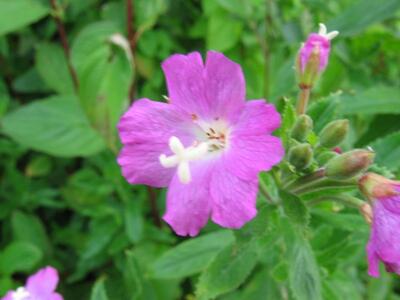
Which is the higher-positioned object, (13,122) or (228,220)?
(228,220)

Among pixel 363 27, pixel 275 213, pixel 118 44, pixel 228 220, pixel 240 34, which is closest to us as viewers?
pixel 228 220

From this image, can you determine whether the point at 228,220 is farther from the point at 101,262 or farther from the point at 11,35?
the point at 11,35

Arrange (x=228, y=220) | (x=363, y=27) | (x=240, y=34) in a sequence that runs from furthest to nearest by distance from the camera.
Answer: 1. (x=240, y=34)
2. (x=363, y=27)
3. (x=228, y=220)

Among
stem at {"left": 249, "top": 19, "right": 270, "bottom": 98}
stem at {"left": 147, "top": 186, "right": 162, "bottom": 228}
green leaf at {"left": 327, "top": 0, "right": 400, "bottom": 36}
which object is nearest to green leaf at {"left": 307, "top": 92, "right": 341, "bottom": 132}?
green leaf at {"left": 327, "top": 0, "right": 400, "bottom": 36}

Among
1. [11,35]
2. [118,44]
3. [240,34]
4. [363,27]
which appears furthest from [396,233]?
[11,35]

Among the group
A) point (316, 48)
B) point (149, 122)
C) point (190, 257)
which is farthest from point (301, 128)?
point (190, 257)

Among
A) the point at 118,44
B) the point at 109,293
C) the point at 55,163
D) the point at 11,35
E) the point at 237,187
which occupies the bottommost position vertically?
the point at 109,293

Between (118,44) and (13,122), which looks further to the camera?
(13,122)
